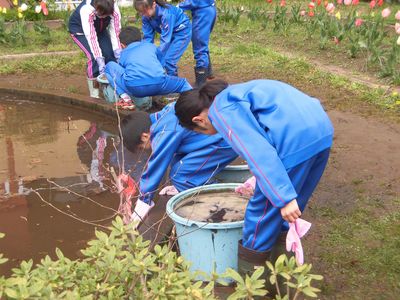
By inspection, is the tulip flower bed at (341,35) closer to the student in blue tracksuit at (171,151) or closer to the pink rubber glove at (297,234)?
the student in blue tracksuit at (171,151)

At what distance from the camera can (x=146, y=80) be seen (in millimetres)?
5539

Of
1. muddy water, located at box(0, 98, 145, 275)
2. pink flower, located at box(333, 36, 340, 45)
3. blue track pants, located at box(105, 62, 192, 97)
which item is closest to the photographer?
muddy water, located at box(0, 98, 145, 275)

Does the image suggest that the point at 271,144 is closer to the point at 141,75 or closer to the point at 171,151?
the point at 171,151

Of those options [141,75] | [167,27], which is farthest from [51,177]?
[167,27]

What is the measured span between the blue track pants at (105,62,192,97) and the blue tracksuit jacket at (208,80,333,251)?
2936 mm

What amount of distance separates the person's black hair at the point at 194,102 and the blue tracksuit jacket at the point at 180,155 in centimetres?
49

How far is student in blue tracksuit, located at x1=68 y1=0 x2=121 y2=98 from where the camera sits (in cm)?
640

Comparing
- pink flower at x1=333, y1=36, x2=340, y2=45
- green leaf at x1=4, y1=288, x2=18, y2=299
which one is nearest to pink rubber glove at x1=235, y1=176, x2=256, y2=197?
green leaf at x1=4, y1=288, x2=18, y2=299

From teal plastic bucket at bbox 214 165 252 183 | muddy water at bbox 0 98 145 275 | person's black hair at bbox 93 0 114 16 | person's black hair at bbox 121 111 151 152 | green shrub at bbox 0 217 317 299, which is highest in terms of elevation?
person's black hair at bbox 93 0 114 16

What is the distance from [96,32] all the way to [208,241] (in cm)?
434

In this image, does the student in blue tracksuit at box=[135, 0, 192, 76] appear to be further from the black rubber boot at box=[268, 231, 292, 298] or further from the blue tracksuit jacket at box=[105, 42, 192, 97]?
the black rubber boot at box=[268, 231, 292, 298]

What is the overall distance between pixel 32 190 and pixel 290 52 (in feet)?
17.8

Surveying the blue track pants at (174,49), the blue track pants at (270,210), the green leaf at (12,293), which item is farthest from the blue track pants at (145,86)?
the green leaf at (12,293)

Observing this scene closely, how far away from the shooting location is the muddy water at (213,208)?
125 inches
